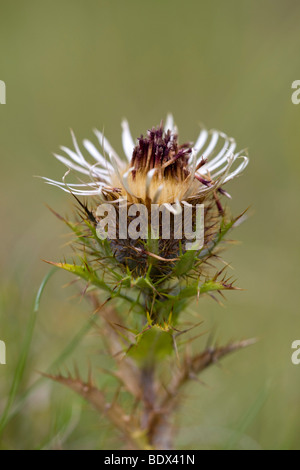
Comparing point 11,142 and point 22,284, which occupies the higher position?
point 11,142

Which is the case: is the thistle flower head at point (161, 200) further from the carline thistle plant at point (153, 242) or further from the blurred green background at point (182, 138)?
the blurred green background at point (182, 138)

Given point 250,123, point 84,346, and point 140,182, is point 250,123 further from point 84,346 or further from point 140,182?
point 140,182

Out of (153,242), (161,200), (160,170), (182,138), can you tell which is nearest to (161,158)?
(160,170)

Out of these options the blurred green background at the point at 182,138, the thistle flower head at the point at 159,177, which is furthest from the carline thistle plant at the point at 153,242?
the blurred green background at the point at 182,138

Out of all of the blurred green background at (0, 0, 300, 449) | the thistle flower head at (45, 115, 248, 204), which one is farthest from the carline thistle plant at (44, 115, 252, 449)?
the blurred green background at (0, 0, 300, 449)

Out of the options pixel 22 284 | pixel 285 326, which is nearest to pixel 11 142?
pixel 22 284

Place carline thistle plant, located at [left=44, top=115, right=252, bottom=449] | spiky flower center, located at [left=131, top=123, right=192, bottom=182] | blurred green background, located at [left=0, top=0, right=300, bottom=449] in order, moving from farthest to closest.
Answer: blurred green background, located at [left=0, top=0, right=300, bottom=449], spiky flower center, located at [left=131, top=123, right=192, bottom=182], carline thistle plant, located at [left=44, top=115, right=252, bottom=449]

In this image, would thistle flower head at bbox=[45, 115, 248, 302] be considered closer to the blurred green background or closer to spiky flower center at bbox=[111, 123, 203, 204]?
spiky flower center at bbox=[111, 123, 203, 204]

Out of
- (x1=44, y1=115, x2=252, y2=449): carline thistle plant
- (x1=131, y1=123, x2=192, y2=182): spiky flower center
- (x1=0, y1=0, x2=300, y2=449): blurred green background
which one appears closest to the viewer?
(x1=44, y1=115, x2=252, y2=449): carline thistle plant
